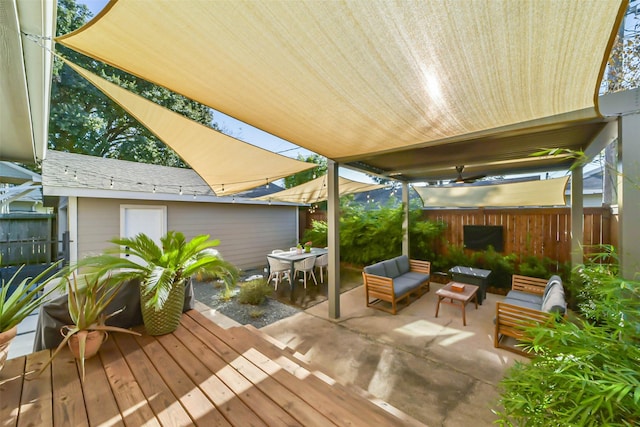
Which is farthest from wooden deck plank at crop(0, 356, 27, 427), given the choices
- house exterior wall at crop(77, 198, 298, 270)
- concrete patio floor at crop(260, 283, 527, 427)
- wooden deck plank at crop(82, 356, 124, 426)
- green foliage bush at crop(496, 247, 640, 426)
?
house exterior wall at crop(77, 198, 298, 270)

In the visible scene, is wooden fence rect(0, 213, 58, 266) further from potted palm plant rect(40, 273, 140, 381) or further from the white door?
potted palm plant rect(40, 273, 140, 381)

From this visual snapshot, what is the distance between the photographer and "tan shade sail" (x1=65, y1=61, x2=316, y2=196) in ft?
8.11

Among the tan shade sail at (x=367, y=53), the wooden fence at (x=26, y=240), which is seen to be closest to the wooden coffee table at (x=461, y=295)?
the tan shade sail at (x=367, y=53)

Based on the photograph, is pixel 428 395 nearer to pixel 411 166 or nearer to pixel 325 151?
pixel 325 151

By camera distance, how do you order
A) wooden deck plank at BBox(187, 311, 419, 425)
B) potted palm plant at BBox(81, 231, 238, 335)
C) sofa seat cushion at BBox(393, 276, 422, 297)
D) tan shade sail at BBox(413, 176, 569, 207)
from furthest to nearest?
tan shade sail at BBox(413, 176, 569, 207)
sofa seat cushion at BBox(393, 276, 422, 297)
potted palm plant at BBox(81, 231, 238, 335)
wooden deck plank at BBox(187, 311, 419, 425)

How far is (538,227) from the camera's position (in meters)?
5.75

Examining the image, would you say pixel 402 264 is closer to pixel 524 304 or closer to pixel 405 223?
pixel 405 223

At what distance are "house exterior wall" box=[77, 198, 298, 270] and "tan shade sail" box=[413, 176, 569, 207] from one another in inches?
210

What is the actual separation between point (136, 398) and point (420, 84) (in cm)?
283

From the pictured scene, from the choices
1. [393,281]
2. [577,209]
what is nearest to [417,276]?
[393,281]

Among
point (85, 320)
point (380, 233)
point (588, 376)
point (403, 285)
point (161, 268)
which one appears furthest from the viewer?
point (380, 233)

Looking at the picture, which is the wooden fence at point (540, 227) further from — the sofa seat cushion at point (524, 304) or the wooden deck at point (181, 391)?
the wooden deck at point (181, 391)

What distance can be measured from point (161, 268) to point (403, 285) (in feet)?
14.3

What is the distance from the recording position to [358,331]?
3.90 m
